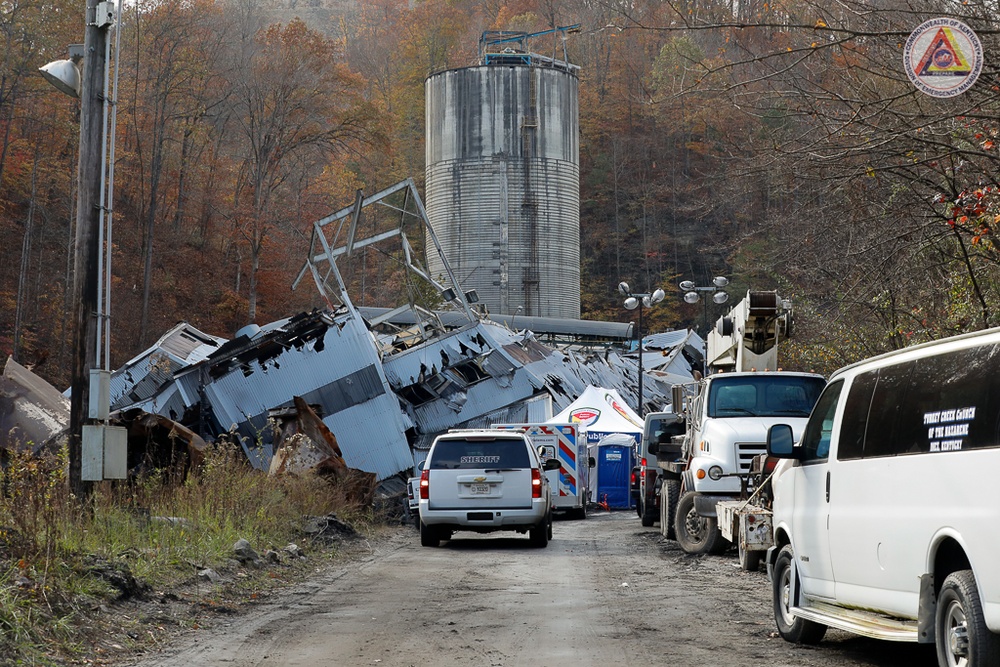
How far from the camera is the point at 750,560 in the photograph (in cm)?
1574

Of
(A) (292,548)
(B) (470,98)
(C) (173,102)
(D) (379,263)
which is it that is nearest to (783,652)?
(A) (292,548)

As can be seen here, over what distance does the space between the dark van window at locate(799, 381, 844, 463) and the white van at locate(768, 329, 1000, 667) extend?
18 millimetres

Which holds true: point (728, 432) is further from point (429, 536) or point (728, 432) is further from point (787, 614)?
point (787, 614)

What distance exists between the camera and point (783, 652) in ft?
30.9

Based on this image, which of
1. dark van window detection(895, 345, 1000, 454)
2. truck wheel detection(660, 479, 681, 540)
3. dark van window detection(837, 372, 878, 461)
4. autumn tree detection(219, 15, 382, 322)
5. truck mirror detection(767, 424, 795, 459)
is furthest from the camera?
autumn tree detection(219, 15, 382, 322)

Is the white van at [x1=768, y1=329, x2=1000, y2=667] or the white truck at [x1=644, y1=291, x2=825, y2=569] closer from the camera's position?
the white van at [x1=768, y1=329, x2=1000, y2=667]

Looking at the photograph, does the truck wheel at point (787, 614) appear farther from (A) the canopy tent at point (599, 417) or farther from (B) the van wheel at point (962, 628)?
(A) the canopy tent at point (599, 417)

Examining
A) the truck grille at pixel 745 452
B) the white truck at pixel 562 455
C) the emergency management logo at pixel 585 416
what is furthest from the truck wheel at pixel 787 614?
the emergency management logo at pixel 585 416

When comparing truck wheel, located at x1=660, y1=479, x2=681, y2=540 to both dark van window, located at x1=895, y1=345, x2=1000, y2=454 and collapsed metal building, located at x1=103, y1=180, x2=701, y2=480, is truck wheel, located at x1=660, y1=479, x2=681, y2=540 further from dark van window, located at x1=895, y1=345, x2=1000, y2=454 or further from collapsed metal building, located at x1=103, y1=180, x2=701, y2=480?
collapsed metal building, located at x1=103, y1=180, x2=701, y2=480

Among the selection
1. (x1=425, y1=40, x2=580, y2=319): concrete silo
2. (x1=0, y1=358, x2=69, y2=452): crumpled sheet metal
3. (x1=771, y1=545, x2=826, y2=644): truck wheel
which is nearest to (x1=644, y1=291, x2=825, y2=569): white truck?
(x1=771, y1=545, x2=826, y2=644): truck wheel

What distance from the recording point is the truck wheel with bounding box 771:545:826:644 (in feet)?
31.7

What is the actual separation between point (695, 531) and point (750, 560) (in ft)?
9.85

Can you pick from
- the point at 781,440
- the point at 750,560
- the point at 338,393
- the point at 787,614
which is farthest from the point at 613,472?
the point at 781,440

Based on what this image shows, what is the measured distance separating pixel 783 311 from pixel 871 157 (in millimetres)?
4115
